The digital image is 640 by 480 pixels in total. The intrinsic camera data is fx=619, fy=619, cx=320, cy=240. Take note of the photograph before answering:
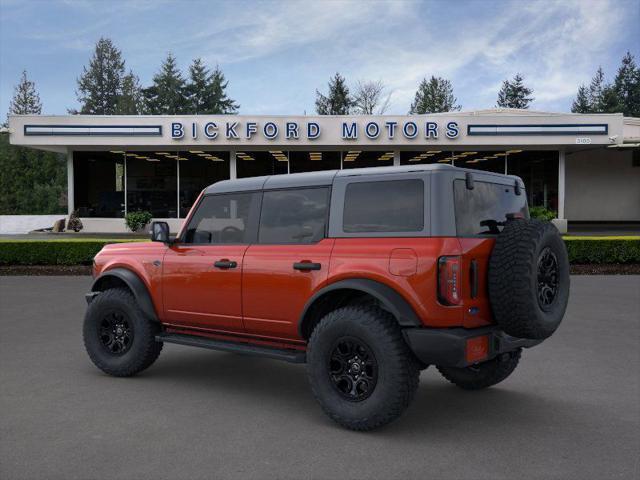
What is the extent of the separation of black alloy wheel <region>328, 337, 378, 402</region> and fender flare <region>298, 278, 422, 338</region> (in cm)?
35

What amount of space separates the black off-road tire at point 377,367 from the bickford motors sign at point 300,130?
906 inches

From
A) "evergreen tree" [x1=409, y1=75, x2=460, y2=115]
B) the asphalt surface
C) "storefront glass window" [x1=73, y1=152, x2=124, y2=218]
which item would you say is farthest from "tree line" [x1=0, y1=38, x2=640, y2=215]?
the asphalt surface

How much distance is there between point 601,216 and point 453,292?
116 feet

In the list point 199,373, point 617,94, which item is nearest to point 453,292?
point 199,373

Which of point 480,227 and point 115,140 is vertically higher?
point 115,140

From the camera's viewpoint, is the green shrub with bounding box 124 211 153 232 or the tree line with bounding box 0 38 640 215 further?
the tree line with bounding box 0 38 640 215

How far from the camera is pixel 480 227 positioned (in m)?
4.72

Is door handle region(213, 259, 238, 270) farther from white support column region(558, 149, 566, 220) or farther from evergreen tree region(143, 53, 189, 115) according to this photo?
evergreen tree region(143, 53, 189, 115)

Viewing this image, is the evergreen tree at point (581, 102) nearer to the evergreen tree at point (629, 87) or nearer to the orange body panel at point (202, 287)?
the evergreen tree at point (629, 87)

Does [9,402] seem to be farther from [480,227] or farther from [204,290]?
[480,227]

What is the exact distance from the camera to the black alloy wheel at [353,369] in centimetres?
451

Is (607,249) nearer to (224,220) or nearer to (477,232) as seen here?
(477,232)

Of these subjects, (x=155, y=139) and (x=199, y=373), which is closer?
(x=199, y=373)

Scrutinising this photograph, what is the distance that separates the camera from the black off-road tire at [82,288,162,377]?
6.07m
